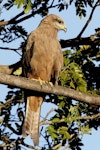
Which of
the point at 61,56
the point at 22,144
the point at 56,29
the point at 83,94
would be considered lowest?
the point at 22,144

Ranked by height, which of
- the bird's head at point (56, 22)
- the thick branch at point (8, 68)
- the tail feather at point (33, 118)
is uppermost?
the bird's head at point (56, 22)

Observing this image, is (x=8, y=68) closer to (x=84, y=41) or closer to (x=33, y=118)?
(x=33, y=118)

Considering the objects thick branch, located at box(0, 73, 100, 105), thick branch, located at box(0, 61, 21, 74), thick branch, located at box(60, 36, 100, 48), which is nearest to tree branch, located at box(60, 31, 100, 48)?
thick branch, located at box(60, 36, 100, 48)

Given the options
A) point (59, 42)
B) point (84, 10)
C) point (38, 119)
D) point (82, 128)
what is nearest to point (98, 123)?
point (82, 128)

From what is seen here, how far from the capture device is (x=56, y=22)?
679 cm

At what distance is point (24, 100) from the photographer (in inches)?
238

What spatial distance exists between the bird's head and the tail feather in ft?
4.03

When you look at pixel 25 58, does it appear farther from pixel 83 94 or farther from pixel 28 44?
pixel 83 94

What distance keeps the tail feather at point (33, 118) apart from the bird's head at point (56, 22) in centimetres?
123

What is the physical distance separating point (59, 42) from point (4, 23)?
78cm

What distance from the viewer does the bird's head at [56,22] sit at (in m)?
6.71

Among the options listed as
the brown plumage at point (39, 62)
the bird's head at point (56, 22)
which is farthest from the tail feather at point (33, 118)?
the bird's head at point (56, 22)

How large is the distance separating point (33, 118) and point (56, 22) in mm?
1603

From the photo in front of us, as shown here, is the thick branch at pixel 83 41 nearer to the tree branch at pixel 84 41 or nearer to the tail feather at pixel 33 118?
the tree branch at pixel 84 41
